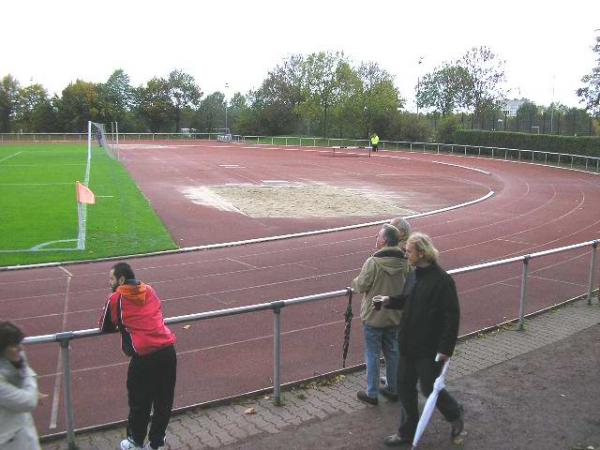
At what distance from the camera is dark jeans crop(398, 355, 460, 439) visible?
15.5ft

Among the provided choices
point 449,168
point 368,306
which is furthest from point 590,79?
point 368,306

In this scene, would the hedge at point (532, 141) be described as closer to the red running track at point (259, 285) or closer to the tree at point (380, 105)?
the tree at point (380, 105)

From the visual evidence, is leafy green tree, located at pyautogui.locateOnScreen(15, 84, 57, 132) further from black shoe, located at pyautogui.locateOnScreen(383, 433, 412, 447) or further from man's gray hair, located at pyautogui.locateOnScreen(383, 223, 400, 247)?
black shoe, located at pyautogui.locateOnScreen(383, 433, 412, 447)

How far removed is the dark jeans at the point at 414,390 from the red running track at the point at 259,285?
2.09 metres

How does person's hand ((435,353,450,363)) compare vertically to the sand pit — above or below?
above

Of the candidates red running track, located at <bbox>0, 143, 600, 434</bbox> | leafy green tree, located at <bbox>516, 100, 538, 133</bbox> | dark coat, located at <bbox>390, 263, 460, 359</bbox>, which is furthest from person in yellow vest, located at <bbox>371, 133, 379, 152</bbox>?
dark coat, located at <bbox>390, 263, 460, 359</bbox>

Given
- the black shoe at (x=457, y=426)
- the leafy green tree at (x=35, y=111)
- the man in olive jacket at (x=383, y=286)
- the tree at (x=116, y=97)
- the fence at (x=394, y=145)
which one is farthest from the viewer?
the tree at (x=116, y=97)

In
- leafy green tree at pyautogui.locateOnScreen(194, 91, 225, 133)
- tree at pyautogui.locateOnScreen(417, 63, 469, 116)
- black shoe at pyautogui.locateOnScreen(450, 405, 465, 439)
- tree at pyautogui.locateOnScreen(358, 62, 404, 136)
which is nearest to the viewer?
black shoe at pyautogui.locateOnScreen(450, 405, 465, 439)

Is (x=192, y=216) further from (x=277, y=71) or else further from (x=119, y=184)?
(x=277, y=71)

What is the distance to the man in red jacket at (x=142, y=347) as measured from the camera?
183 inches

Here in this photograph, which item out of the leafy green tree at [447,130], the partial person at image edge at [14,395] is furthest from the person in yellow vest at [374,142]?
the partial person at image edge at [14,395]

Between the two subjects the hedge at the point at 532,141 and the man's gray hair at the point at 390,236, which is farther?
the hedge at the point at 532,141

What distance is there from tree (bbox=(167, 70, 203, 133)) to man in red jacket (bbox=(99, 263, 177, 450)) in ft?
291

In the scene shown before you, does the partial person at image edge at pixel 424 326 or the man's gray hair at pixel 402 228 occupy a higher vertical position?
the man's gray hair at pixel 402 228
